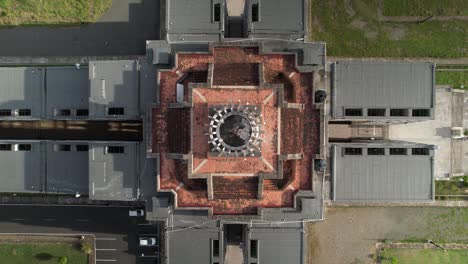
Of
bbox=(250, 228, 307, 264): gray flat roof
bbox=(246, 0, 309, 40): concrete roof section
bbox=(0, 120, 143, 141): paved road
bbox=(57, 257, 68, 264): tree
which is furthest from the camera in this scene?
bbox=(57, 257, 68, 264): tree

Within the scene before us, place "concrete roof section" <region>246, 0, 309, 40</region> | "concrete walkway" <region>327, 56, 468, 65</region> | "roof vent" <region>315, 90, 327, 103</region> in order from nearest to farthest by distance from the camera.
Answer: "roof vent" <region>315, 90, 327, 103</region>
"concrete roof section" <region>246, 0, 309, 40</region>
"concrete walkway" <region>327, 56, 468, 65</region>

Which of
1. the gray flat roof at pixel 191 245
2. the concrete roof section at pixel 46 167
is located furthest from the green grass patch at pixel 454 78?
the concrete roof section at pixel 46 167

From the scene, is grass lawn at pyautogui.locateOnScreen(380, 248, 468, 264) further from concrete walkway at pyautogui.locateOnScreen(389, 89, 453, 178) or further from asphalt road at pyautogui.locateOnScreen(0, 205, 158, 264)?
asphalt road at pyautogui.locateOnScreen(0, 205, 158, 264)

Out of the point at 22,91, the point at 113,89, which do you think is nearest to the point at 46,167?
the point at 22,91

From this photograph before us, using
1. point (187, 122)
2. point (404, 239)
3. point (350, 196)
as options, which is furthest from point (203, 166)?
point (404, 239)

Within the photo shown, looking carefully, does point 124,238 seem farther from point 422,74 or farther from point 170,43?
point 422,74

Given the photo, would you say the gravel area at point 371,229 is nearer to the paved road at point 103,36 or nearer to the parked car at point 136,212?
the parked car at point 136,212

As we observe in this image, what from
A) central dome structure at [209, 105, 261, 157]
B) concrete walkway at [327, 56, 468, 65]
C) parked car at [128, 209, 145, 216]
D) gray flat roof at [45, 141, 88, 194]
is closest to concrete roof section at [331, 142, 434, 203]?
concrete walkway at [327, 56, 468, 65]
